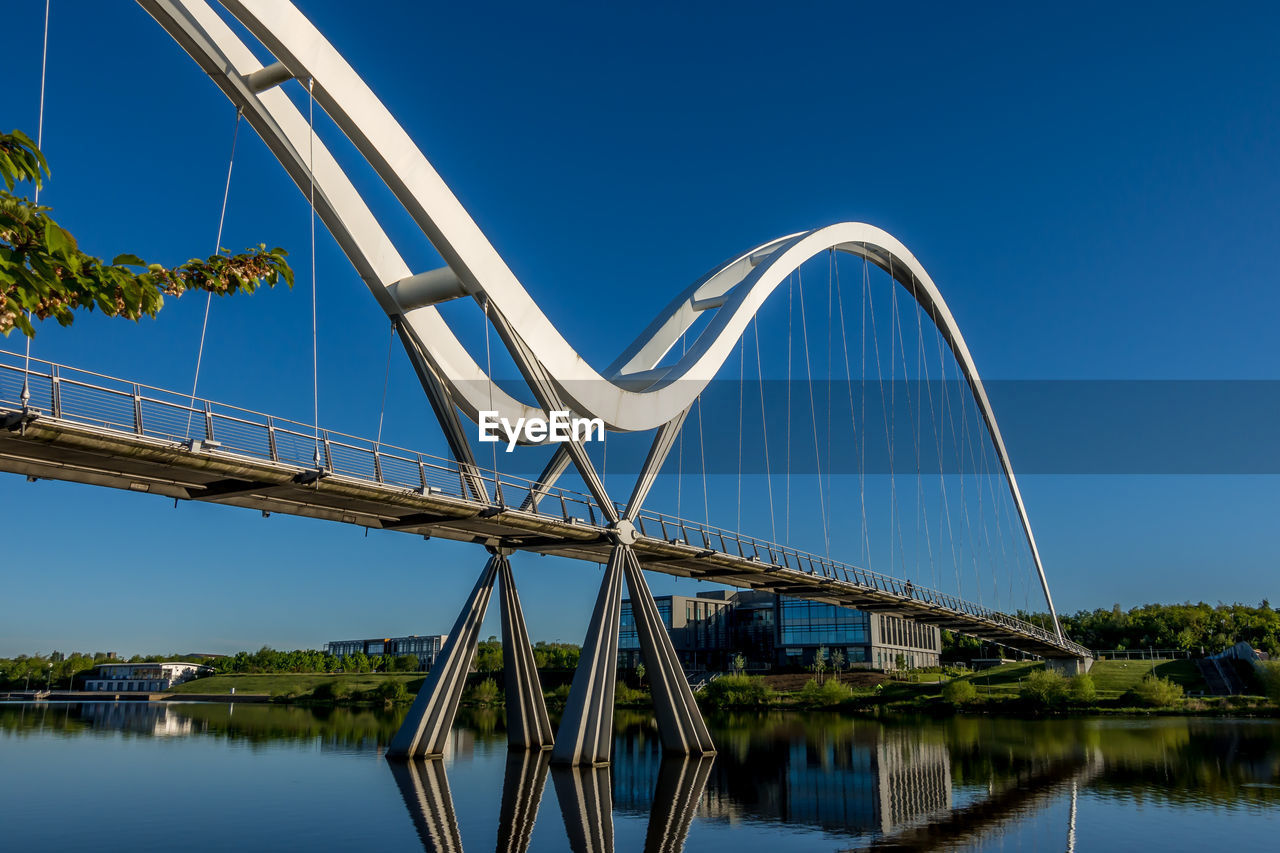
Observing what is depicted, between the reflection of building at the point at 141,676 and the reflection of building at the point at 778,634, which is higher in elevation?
the reflection of building at the point at 778,634

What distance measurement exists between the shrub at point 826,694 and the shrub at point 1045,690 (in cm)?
1046

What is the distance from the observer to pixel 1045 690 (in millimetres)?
53219

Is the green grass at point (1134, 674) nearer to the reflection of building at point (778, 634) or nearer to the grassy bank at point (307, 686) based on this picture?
the reflection of building at point (778, 634)

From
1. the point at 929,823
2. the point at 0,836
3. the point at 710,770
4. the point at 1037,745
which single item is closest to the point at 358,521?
the point at 0,836

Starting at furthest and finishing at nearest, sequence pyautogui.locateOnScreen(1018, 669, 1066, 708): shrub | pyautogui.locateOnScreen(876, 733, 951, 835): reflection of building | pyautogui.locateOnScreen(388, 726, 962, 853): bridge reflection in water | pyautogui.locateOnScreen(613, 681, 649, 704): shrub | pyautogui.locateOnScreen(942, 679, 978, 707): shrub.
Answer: pyautogui.locateOnScreen(613, 681, 649, 704): shrub < pyautogui.locateOnScreen(942, 679, 978, 707): shrub < pyautogui.locateOnScreen(1018, 669, 1066, 708): shrub < pyautogui.locateOnScreen(876, 733, 951, 835): reflection of building < pyautogui.locateOnScreen(388, 726, 962, 853): bridge reflection in water

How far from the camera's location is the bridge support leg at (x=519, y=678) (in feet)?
91.9

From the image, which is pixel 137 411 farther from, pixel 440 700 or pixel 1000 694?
pixel 1000 694

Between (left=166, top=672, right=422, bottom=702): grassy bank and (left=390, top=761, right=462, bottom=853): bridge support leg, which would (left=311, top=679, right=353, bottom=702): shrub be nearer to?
(left=166, top=672, right=422, bottom=702): grassy bank

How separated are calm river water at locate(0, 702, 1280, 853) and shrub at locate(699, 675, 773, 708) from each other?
75.8 ft

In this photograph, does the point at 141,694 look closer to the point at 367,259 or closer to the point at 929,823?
the point at 367,259

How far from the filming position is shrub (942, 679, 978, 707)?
54.6 meters

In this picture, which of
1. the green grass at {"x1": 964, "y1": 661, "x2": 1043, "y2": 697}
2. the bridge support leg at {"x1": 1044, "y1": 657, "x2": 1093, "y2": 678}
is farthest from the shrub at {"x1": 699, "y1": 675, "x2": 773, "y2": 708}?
the bridge support leg at {"x1": 1044, "y1": 657, "x2": 1093, "y2": 678}

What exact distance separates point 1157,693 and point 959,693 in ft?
34.1

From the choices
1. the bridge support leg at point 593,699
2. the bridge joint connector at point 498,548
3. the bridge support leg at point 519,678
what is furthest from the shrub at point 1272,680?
the bridge joint connector at point 498,548
